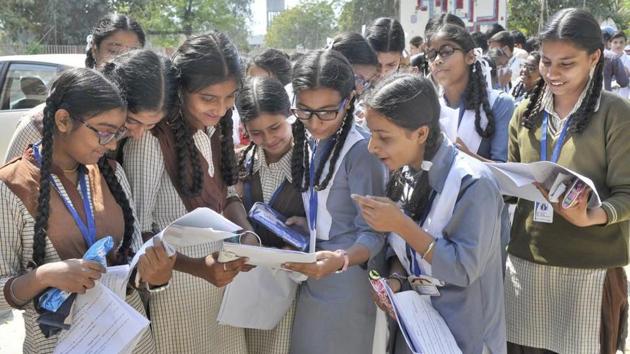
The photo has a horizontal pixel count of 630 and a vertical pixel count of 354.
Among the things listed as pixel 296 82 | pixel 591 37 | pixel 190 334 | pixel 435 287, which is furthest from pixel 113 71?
pixel 591 37

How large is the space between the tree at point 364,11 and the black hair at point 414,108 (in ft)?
105

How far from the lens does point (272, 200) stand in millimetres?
2465

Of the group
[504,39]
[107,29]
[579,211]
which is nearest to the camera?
[579,211]

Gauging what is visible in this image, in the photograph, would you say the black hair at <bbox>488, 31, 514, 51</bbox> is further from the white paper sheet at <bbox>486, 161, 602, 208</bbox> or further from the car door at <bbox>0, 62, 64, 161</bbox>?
the white paper sheet at <bbox>486, 161, 602, 208</bbox>

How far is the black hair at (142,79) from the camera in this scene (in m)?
2.05

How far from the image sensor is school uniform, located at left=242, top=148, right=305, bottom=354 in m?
2.44

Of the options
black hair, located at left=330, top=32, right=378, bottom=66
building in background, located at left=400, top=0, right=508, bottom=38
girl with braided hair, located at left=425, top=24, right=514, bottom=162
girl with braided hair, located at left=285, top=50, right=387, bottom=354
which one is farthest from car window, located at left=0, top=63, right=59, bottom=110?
building in background, located at left=400, top=0, right=508, bottom=38

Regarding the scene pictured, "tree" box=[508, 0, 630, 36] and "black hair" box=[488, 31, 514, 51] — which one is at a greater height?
"tree" box=[508, 0, 630, 36]

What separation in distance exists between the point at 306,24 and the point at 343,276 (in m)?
65.7

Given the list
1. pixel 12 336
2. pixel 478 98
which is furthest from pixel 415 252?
pixel 12 336

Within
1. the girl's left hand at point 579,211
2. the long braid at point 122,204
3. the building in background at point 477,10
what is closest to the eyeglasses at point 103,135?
the long braid at point 122,204

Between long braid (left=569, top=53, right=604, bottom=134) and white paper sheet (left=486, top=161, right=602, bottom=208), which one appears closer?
white paper sheet (left=486, top=161, right=602, bottom=208)

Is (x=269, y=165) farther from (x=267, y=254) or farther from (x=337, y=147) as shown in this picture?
(x=267, y=254)

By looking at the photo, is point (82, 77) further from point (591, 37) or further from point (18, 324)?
point (18, 324)
